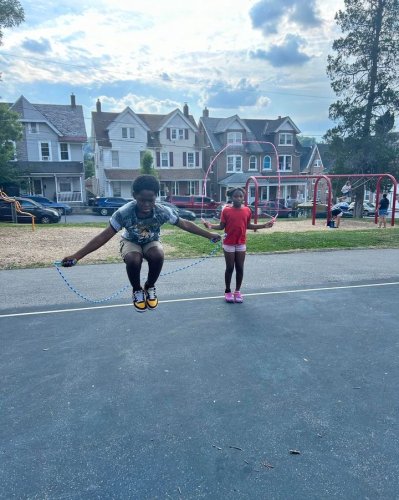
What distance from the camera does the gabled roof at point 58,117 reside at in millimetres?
36219

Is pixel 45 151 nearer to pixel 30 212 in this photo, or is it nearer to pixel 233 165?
pixel 30 212

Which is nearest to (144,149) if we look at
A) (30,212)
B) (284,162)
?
(284,162)

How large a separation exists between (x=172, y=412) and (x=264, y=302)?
402 cm

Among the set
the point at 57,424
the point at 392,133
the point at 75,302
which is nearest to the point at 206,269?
the point at 75,302

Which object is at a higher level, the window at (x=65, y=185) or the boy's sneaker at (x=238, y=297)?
the window at (x=65, y=185)

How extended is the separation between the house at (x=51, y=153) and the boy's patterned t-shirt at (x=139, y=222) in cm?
3363

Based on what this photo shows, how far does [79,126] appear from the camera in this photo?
3850 centimetres

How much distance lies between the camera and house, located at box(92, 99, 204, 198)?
4022 cm

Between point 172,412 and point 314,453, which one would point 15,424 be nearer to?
point 172,412

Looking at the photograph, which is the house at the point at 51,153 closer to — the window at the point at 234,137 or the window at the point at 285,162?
the window at the point at 234,137

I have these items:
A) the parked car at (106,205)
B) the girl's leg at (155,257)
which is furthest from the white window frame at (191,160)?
the girl's leg at (155,257)

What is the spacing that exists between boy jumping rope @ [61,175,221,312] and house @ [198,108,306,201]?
35054 mm

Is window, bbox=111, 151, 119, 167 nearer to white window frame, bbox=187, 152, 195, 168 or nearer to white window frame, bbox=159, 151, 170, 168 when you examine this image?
white window frame, bbox=159, 151, 170, 168

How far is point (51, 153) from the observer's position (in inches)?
1465
